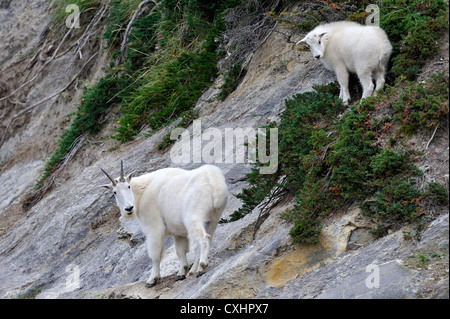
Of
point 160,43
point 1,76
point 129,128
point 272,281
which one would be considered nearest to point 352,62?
point 272,281

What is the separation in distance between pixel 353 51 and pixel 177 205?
11.1 ft

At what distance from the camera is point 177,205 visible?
7082mm

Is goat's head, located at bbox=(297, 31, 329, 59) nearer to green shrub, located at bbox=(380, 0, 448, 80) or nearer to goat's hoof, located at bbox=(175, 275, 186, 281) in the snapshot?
green shrub, located at bbox=(380, 0, 448, 80)

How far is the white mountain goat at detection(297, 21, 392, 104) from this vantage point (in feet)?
26.4

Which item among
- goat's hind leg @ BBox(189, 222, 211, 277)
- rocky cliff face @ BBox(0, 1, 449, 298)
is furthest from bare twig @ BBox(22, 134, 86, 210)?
goat's hind leg @ BBox(189, 222, 211, 277)

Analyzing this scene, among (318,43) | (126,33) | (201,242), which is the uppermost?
(318,43)

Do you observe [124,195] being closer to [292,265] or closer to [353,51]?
[292,265]

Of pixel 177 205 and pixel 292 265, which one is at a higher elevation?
pixel 177 205

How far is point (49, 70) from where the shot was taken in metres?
18.0

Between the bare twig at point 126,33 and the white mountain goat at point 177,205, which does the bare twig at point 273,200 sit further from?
the bare twig at point 126,33

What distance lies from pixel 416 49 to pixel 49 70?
12925 millimetres

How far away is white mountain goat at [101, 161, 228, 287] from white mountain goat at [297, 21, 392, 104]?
260 centimetres

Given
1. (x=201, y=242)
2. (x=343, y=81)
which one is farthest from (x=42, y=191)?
(x=201, y=242)

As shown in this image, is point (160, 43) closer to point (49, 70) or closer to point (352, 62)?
point (49, 70)
